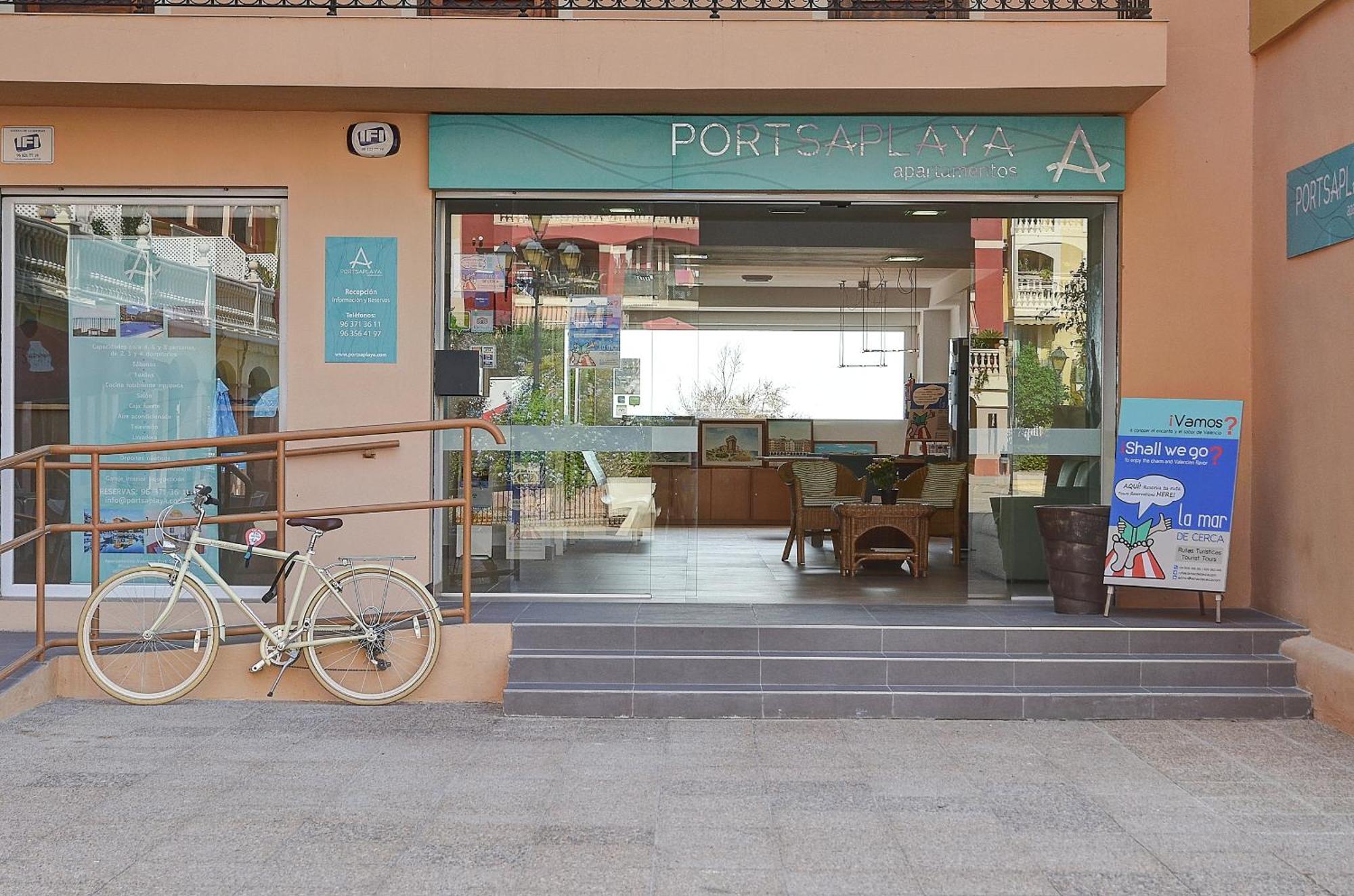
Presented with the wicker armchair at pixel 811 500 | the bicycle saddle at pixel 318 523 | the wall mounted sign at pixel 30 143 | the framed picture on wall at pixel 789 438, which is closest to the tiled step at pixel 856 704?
the bicycle saddle at pixel 318 523

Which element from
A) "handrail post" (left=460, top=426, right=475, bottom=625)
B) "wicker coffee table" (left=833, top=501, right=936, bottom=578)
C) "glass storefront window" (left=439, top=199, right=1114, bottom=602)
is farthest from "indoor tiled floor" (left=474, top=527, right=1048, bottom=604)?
"handrail post" (left=460, top=426, right=475, bottom=625)

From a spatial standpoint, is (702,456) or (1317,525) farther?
(702,456)

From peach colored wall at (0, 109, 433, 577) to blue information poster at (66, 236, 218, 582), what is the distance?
20.0 inches

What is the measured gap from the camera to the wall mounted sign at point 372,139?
733cm

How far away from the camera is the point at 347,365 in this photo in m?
7.36

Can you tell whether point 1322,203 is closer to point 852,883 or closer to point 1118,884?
point 1118,884

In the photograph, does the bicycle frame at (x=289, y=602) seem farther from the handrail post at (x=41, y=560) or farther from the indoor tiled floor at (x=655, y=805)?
the handrail post at (x=41, y=560)

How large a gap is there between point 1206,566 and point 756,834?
354 centimetres

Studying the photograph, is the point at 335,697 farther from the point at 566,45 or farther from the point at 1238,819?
the point at 1238,819

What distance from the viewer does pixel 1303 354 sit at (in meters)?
6.64

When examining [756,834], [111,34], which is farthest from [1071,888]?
[111,34]

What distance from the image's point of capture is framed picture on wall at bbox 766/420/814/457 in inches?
619

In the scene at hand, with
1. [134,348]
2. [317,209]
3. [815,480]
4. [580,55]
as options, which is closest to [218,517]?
[134,348]

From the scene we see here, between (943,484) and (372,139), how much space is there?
5683 mm
